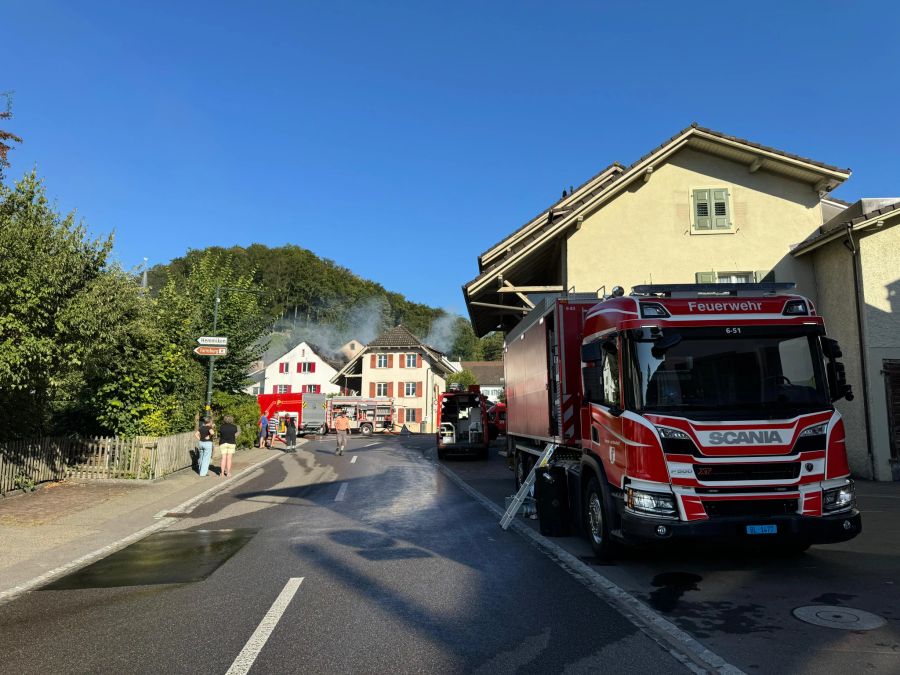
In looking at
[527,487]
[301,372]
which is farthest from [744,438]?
[301,372]

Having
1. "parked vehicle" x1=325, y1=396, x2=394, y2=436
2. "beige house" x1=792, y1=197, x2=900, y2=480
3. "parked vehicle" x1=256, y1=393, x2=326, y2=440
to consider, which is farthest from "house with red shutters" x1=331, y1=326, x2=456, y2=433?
"beige house" x1=792, y1=197, x2=900, y2=480

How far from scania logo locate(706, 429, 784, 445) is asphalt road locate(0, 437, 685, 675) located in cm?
201

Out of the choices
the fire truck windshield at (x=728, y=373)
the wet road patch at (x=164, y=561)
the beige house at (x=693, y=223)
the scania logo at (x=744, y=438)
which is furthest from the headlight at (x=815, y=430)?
the beige house at (x=693, y=223)

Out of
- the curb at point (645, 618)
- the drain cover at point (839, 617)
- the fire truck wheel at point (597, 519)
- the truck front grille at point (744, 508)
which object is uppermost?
the truck front grille at point (744, 508)

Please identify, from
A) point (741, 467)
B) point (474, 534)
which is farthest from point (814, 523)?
point (474, 534)

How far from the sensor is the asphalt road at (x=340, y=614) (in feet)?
14.1

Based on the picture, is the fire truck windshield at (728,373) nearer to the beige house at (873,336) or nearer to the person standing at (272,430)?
the beige house at (873,336)

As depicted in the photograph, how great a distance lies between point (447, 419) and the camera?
25391 millimetres

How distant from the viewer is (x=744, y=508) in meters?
6.02

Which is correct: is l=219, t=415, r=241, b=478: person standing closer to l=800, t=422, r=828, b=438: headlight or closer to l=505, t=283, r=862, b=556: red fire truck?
l=505, t=283, r=862, b=556: red fire truck

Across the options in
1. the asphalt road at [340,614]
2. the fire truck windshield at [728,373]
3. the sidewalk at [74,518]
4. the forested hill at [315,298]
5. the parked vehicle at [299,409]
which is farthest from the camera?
the forested hill at [315,298]

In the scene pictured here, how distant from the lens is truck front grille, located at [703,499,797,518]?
6.02 metres

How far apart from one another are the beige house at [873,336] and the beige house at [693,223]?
1826 millimetres

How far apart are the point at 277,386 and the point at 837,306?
62702mm
